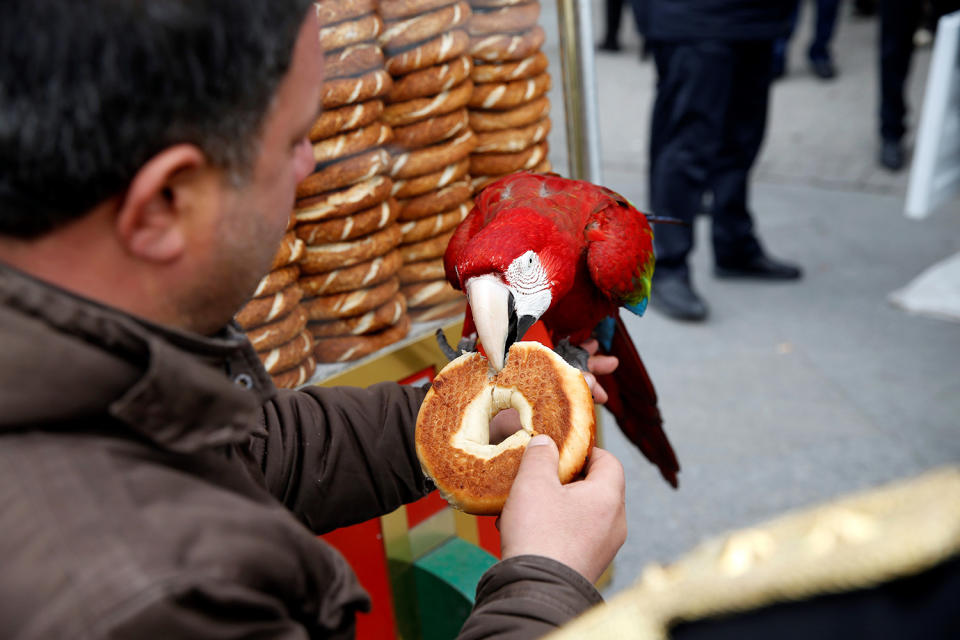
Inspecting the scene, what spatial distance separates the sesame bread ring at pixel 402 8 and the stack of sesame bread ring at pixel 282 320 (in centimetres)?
37

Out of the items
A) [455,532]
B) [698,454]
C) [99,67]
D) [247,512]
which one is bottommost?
[698,454]

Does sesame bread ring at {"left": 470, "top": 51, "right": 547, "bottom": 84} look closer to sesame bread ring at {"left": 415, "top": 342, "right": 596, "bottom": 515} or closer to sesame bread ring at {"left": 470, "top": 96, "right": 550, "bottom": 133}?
sesame bread ring at {"left": 470, "top": 96, "right": 550, "bottom": 133}

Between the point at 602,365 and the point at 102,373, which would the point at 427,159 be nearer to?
the point at 602,365

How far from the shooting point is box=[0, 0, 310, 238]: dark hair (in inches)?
17.4

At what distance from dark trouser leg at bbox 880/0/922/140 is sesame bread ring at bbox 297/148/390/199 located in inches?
121

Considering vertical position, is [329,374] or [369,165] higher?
[369,165]

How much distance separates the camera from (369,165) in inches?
49.4

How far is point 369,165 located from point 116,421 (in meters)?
0.79

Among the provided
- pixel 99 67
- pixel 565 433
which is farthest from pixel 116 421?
pixel 565 433

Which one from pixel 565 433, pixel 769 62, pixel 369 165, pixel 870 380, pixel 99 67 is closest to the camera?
pixel 99 67

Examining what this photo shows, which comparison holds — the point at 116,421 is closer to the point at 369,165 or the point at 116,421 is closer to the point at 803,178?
the point at 369,165

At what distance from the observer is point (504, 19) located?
1.37m

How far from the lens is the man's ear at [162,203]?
0.49m

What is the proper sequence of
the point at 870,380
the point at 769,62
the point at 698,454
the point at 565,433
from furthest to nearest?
the point at 769,62 → the point at 870,380 → the point at 698,454 → the point at 565,433
